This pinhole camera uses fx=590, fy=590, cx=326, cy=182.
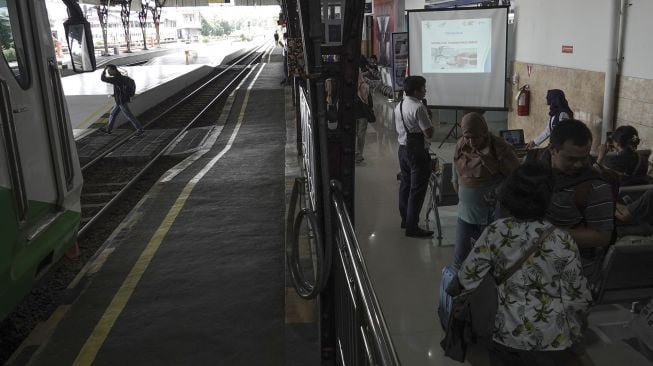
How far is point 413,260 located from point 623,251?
7.92 ft

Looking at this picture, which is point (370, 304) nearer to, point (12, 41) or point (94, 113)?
point (12, 41)

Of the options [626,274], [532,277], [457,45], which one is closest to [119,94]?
[457,45]

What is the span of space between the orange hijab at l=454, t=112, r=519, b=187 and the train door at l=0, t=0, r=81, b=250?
10.2ft

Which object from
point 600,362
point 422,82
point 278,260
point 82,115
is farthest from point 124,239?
point 82,115

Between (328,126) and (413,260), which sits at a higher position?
(328,126)

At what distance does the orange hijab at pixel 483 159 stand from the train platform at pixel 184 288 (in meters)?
1.82

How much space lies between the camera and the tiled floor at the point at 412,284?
13.6ft

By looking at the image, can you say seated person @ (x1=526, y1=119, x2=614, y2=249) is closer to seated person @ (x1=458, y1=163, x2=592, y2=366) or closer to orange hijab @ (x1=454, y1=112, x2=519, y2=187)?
seated person @ (x1=458, y1=163, x2=592, y2=366)

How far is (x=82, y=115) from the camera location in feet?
52.6

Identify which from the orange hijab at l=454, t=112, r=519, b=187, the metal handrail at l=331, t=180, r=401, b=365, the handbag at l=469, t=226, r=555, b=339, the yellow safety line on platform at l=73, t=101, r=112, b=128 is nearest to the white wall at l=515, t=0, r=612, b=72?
the orange hijab at l=454, t=112, r=519, b=187

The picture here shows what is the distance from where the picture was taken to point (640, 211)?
4.04 meters

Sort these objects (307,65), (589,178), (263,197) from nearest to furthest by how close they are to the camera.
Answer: (589,178) → (307,65) → (263,197)

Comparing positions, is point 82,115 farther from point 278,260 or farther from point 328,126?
point 328,126

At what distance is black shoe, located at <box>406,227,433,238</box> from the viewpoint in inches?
254
